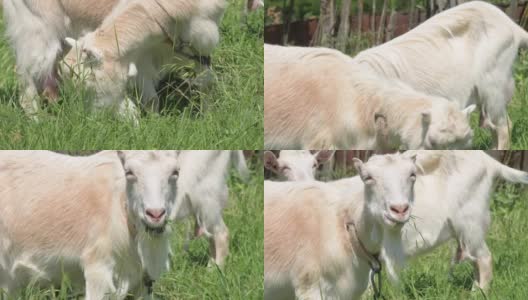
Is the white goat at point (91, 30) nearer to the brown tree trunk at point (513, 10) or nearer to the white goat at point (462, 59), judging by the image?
the white goat at point (462, 59)

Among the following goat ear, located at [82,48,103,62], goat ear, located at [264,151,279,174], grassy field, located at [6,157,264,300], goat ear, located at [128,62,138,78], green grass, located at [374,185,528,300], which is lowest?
green grass, located at [374,185,528,300]

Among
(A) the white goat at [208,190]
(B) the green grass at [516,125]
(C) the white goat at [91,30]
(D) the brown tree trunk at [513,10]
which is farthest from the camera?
(D) the brown tree trunk at [513,10]

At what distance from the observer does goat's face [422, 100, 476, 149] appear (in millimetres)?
5484

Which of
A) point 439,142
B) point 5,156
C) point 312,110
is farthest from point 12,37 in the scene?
point 439,142

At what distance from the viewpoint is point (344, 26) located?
566cm

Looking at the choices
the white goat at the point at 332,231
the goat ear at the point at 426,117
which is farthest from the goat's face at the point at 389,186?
the goat ear at the point at 426,117

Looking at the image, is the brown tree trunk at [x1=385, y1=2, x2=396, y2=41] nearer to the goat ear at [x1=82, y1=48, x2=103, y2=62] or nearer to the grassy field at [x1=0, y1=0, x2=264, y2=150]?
the grassy field at [x1=0, y1=0, x2=264, y2=150]

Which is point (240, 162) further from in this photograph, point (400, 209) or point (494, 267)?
point (400, 209)

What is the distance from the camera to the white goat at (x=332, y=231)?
5277 millimetres

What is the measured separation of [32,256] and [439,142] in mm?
1886

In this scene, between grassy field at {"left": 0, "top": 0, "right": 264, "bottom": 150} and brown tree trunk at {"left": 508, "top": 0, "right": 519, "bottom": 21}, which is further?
brown tree trunk at {"left": 508, "top": 0, "right": 519, "bottom": 21}

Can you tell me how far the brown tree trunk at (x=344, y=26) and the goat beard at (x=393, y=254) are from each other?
938mm

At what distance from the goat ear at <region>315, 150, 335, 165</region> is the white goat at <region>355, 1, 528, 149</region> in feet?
1.54

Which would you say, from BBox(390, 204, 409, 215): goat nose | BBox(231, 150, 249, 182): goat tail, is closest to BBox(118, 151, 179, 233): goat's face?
BBox(390, 204, 409, 215): goat nose
